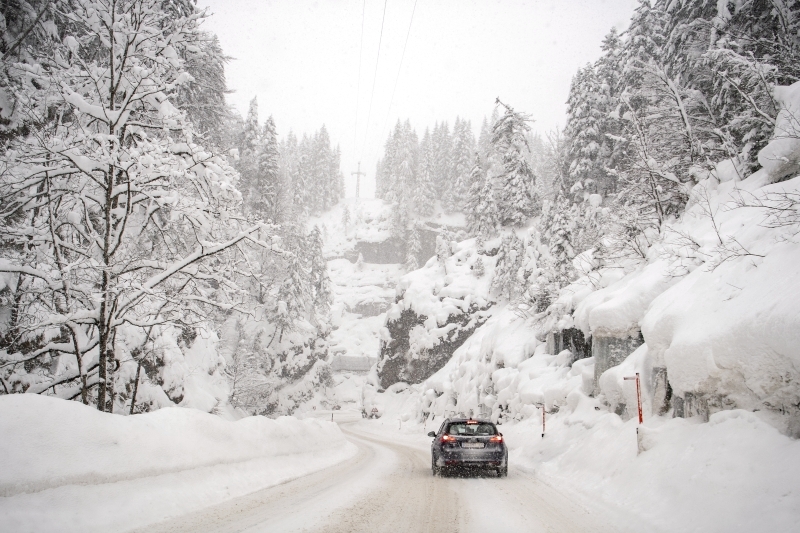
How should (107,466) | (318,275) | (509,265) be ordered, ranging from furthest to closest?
(318,275) < (509,265) < (107,466)

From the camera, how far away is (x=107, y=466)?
5.19 metres

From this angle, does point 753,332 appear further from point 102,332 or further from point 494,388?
point 494,388

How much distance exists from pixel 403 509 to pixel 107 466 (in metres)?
3.84

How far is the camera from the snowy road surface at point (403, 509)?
5.31m

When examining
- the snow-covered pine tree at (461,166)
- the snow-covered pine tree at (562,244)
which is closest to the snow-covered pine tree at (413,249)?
the snow-covered pine tree at (461,166)

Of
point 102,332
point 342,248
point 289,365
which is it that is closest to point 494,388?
point 102,332

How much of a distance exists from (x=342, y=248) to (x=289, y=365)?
4928 cm

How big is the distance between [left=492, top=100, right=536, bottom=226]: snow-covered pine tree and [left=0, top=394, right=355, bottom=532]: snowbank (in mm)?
40402

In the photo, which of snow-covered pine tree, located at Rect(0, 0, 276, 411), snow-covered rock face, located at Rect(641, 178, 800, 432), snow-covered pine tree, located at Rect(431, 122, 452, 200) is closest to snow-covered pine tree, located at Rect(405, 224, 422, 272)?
snow-covered pine tree, located at Rect(431, 122, 452, 200)

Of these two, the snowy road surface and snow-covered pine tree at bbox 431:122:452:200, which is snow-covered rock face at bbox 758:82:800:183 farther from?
snow-covered pine tree at bbox 431:122:452:200

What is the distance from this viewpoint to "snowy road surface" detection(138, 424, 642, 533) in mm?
5309

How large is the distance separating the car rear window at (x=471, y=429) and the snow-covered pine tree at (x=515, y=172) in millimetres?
36289

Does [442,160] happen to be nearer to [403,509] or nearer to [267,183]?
[267,183]

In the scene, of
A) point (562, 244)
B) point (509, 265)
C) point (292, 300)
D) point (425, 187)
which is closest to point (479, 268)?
point (509, 265)
